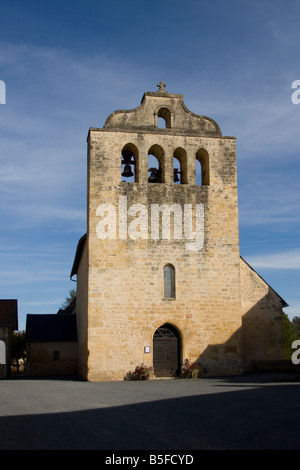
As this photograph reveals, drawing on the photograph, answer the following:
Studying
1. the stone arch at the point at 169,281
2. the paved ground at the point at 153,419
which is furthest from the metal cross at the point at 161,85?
the paved ground at the point at 153,419

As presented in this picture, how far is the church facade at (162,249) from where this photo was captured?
720 inches

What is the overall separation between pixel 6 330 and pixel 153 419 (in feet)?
57.8

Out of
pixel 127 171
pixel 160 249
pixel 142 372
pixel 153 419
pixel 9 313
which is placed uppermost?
pixel 127 171

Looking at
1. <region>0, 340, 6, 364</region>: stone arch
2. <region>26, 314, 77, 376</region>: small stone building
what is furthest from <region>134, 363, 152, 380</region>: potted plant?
<region>0, 340, 6, 364</region>: stone arch

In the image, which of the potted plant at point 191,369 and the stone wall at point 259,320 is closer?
the potted plant at point 191,369

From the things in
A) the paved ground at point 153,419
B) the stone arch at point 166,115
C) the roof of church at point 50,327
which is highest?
the stone arch at point 166,115

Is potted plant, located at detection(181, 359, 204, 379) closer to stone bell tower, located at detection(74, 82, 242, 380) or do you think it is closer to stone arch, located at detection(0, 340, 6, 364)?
stone bell tower, located at detection(74, 82, 242, 380)

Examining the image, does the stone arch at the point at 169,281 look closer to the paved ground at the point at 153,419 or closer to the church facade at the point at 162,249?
the church facade at the point at 162,249

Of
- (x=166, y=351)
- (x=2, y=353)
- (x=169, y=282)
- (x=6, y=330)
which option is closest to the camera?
(x=166, y=351)

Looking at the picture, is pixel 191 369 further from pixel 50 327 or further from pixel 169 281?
pixel 50 327

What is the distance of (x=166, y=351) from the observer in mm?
18719

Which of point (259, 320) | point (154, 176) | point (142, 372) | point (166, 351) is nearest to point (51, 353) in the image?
point (142, 372)

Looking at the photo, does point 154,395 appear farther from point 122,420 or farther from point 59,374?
point 59,374

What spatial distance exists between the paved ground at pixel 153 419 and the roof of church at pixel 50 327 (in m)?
10.4
